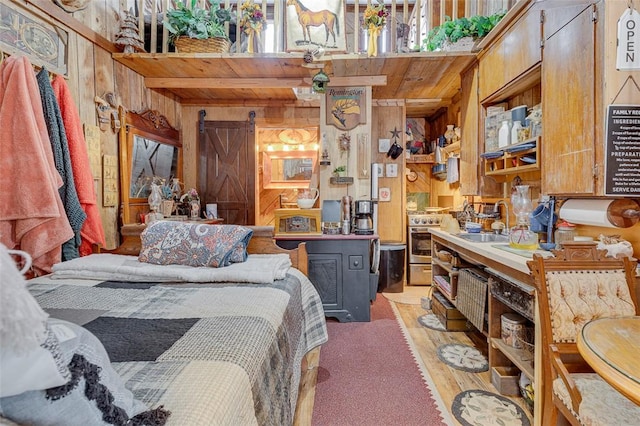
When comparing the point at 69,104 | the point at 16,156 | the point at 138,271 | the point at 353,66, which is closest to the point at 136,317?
the point at 138,271

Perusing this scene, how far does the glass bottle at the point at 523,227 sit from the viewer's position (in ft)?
7.57

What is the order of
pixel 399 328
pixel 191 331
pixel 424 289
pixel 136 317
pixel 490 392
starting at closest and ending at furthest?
pixel 191 331, pixel 136 317, pixel 490 392, pixel 399 328, pixel 424 289

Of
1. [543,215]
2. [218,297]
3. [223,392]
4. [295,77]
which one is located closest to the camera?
[223,392]

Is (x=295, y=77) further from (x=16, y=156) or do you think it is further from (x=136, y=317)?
(x=136, y=317)

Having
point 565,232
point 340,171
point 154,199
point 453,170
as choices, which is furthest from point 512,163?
point 154,199

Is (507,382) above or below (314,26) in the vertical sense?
below

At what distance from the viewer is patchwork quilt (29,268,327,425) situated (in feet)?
2.92

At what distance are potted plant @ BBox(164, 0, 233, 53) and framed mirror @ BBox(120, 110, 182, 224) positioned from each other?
2.81ft

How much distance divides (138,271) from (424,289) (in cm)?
369

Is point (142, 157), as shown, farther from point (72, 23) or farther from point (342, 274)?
point (342, 274)

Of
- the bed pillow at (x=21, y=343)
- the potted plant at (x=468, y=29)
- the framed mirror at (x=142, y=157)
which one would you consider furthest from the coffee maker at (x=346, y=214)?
the bed pillow at (x=21, y=343)

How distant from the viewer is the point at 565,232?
2170mm

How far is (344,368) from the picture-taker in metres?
2.51

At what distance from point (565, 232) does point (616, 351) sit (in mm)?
1253
